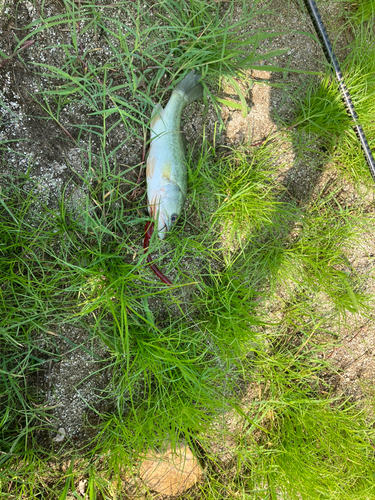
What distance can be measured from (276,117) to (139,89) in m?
0.90

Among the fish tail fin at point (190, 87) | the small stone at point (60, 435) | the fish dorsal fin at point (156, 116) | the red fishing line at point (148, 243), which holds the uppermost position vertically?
the fish tail fin at point (190, 87)

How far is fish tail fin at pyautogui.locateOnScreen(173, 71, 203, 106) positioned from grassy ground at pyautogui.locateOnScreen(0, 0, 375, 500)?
5cm

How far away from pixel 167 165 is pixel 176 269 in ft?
2.06

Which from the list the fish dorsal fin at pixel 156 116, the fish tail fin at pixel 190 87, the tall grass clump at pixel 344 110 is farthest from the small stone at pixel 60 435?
the tall grass clump at pixel 344 110

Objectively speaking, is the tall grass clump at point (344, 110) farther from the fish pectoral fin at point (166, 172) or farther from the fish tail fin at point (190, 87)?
the fish pectoral fin at point (166, 172)

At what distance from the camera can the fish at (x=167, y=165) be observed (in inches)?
65.6

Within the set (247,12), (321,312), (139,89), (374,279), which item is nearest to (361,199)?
(374,279)

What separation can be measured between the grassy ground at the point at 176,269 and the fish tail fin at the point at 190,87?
0.05 metres

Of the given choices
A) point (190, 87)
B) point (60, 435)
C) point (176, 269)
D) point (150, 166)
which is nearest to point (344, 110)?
point (190, 87)

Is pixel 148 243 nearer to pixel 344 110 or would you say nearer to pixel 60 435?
pixel 60 435

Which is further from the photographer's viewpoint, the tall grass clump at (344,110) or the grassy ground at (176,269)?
the tall grass clump at (344,110)

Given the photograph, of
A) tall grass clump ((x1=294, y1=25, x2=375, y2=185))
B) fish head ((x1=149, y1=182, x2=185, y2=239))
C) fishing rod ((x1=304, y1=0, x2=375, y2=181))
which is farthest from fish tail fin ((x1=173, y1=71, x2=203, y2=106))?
fishing rod ((x1=304, y1=0, x2=375, y2=181))

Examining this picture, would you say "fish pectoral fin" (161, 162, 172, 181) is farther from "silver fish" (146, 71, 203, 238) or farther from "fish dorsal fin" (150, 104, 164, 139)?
"fish dorsal fin" (150, 104, 164, 139)

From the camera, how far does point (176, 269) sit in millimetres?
1926
